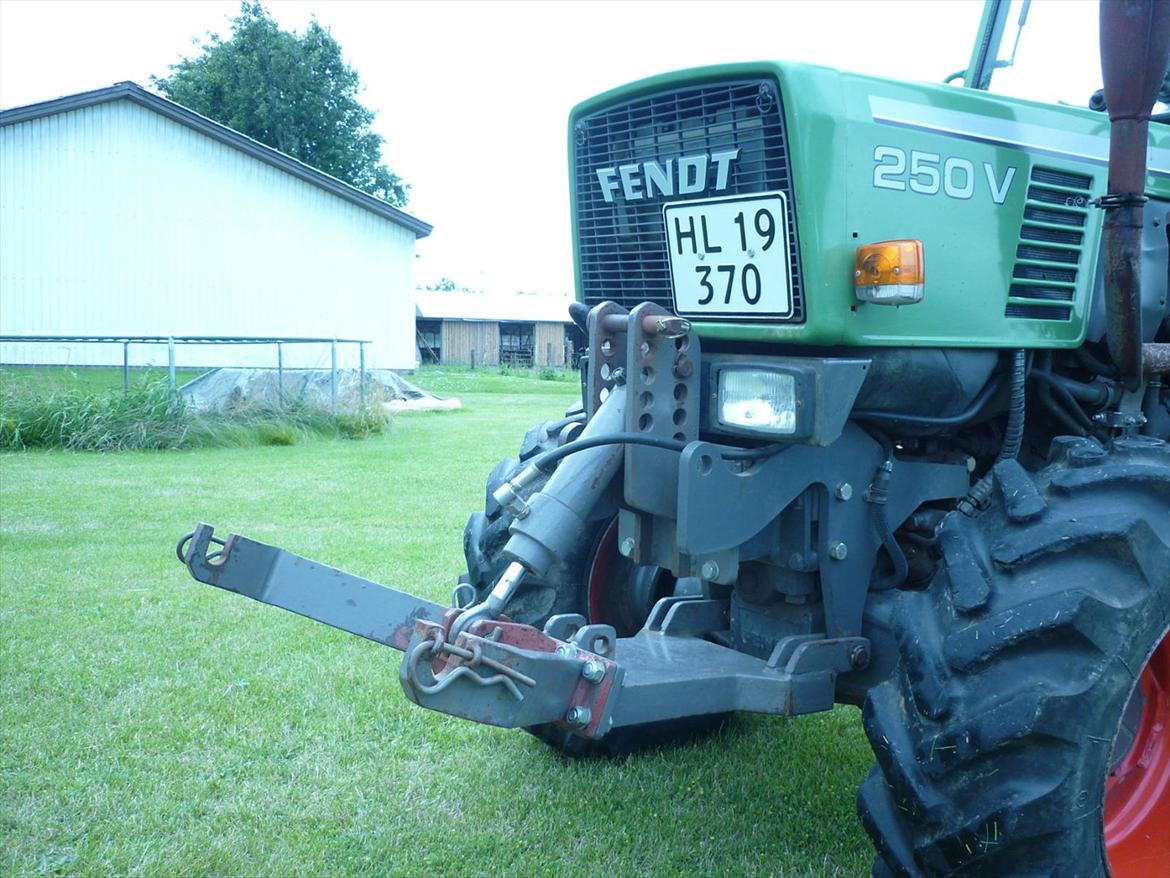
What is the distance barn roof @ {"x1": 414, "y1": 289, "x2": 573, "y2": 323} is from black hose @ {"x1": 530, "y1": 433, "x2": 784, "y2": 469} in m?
40.1

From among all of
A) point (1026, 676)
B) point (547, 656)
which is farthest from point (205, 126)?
point (1026, 676)

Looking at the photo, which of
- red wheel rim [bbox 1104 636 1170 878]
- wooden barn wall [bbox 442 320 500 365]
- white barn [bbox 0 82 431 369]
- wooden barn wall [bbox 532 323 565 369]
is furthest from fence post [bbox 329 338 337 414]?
wooden barn wall [bbox 442 320 500 365]

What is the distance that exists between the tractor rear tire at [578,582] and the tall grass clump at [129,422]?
10493 millimetres

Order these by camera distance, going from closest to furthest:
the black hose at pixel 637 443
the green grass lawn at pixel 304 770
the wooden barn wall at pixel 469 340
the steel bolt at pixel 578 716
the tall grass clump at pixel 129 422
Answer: the steel bolt at pixel 578 716, the black hose at pixel 637 443, the green grass lawn at pixel 304 770, the tall grass clump at pixel 129 422, the wooden barn wall at pixel 469 340

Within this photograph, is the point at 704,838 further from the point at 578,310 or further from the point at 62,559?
the point at 62,559

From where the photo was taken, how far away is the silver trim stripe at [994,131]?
269 centimetres

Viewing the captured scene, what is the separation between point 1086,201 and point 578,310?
1.48 m

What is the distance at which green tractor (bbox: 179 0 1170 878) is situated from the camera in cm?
228

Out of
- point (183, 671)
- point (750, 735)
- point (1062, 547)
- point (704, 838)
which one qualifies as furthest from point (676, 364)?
point (183, 671)

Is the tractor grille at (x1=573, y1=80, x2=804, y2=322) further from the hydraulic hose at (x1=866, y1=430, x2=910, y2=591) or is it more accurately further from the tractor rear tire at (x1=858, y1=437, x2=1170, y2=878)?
the tractor rear tire at (x1=858, y1=437, x2=1170, y2=878)

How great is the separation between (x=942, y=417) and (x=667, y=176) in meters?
1.00

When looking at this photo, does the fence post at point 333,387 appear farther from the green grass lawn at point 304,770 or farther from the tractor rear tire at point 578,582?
the tractor rear tire at point 578,582

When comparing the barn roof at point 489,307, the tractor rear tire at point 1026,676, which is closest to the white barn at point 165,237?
the barn roof at point 489,307

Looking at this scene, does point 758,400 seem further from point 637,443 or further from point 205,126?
point 205,126
